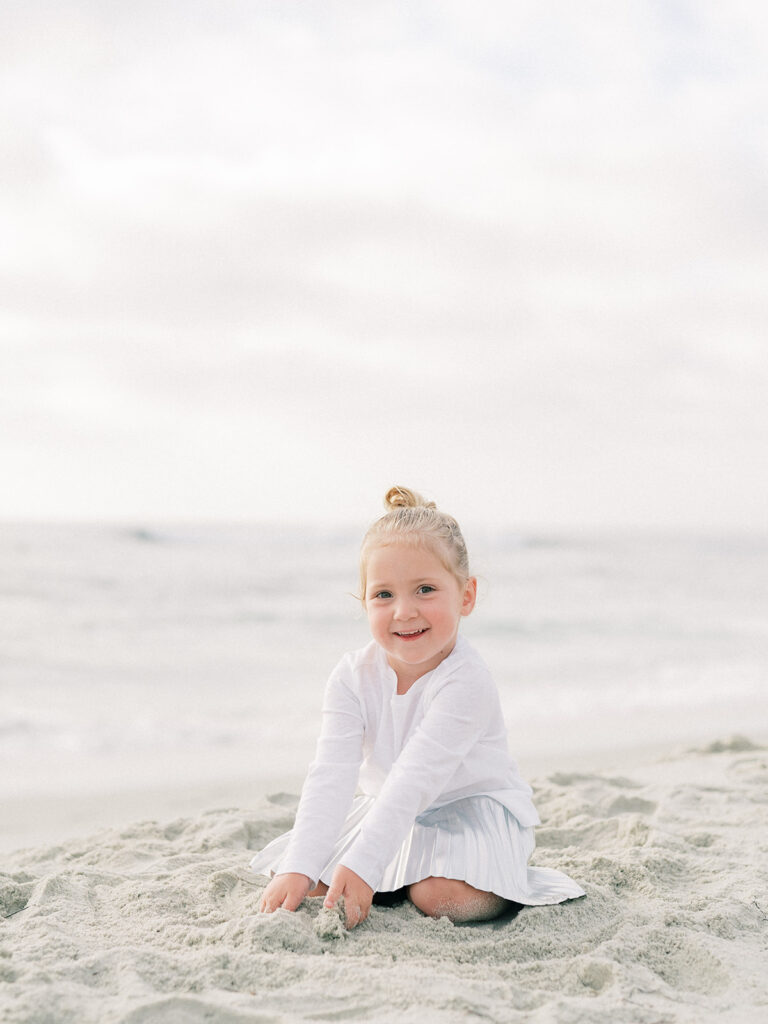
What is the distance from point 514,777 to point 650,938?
662 millimetres

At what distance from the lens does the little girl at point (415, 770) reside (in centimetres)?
236

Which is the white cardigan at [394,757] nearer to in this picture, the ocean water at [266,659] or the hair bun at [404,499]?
the hair bun at [404,499]

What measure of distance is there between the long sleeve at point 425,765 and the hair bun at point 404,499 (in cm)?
56

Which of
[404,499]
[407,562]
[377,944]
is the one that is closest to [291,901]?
[377,944]

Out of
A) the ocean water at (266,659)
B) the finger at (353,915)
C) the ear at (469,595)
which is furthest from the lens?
the ocean water at (266,659)

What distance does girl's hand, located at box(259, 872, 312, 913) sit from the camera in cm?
228

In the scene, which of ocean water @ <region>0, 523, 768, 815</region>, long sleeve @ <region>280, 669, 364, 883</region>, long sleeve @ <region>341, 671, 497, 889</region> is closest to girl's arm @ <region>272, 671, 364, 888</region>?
long sleeve @ <region>280, 669, 364, 883</region>

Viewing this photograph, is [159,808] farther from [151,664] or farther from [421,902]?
[151,664]

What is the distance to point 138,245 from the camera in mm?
14195

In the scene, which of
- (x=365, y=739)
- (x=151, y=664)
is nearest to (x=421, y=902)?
(x=365, y=739)

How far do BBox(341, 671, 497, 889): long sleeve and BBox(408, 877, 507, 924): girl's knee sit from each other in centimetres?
17

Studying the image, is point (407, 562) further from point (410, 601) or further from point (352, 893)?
point (352, 893)

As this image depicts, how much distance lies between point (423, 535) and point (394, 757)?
28.1 inches

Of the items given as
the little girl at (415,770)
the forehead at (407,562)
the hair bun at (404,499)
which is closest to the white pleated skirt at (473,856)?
the little girl at (415,770)
